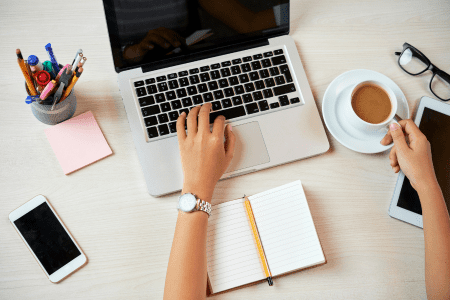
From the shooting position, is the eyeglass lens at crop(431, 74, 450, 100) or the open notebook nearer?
the open notebook

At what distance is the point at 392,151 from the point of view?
771mm

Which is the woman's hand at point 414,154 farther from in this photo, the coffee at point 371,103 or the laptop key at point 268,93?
the laptop key at point 268,93

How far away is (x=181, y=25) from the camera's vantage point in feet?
2.53

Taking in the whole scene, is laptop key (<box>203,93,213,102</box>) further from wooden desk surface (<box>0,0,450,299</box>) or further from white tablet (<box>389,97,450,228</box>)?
white tablet (<box>389,97,450,228</box>)

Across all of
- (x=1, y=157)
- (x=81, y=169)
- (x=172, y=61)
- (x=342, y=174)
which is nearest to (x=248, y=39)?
(x=172, y=61)

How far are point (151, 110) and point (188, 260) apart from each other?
349 mm

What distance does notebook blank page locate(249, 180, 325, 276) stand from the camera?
2.35 feet

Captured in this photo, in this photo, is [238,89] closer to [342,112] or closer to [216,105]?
[216,105]

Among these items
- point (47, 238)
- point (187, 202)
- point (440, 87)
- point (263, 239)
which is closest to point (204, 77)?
point (187, 202)

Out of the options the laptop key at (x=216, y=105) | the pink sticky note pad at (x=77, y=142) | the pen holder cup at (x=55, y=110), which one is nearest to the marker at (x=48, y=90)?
the pen holder cup at (x=55, y=110)

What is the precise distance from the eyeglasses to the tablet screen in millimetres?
101

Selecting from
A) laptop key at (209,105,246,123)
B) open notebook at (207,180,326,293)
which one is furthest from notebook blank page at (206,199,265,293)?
laptop key at (209,105,246,123)

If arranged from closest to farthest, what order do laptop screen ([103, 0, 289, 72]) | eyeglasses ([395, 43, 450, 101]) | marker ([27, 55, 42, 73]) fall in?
marker ([27, 55, 42, 73]) → laptop screen ([103, 0, 289, 72]) → eyeglasses ([395, 43, 450, 101])

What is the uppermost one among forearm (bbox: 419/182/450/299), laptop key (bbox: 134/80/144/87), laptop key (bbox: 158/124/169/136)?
laptop key (bbox: 134/80/144/87)
